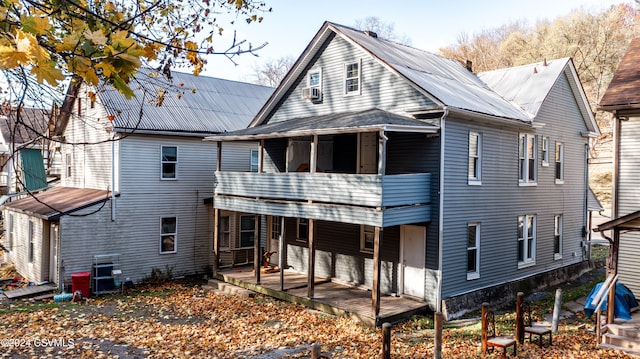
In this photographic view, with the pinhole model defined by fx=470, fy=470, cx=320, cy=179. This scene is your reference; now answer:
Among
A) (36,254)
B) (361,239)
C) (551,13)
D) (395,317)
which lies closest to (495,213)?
(361,239)

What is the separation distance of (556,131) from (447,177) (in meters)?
8.02

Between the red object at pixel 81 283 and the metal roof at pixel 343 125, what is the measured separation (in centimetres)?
704

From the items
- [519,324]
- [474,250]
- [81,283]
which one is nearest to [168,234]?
[81,283]

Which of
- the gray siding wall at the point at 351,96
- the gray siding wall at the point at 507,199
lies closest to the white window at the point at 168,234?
the gray siding wall at the point at 351,96

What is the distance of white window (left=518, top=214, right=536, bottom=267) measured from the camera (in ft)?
61.2

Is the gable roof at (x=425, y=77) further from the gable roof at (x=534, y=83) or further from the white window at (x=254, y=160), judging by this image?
the white window at (x=254, y=160)

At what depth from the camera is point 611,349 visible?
11188 millimetres

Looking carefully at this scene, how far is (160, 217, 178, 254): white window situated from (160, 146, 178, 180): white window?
191 centimetres

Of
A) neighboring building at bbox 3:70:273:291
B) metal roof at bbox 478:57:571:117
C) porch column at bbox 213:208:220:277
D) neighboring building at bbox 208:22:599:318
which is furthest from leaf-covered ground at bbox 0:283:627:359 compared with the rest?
metal roof at bbox 478:57:571:117

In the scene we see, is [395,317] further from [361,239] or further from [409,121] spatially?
[409,121]

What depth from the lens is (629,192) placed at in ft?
47.9

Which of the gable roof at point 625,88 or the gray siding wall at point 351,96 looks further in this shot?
the gray siding wall at point 351,96

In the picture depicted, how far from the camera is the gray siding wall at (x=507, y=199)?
15406mm

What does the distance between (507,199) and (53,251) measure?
18.2 meters
